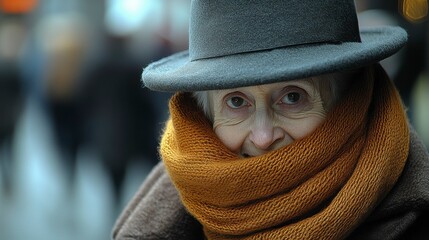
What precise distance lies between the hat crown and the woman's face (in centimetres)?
13

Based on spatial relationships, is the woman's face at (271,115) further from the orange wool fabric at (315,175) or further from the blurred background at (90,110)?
the blurred background at (90,110)

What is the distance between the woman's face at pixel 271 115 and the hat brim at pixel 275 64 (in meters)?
0.11

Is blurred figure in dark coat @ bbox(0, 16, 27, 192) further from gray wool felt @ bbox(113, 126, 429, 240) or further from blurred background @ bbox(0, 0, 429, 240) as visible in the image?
gray wool felt @ bbox(113, 126, 429, 240)

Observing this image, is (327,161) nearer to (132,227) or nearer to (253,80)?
(253,80)

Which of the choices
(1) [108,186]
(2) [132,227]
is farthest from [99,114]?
(2) [132,227]

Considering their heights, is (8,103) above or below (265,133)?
below

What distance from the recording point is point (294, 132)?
269 cm

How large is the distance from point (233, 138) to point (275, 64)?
316mm

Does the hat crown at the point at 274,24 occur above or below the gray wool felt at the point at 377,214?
above

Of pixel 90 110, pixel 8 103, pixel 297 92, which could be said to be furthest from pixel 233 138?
pixel 8 103

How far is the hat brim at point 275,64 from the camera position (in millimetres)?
2486

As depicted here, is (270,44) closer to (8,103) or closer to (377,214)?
(377,214)

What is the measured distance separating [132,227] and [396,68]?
448cm

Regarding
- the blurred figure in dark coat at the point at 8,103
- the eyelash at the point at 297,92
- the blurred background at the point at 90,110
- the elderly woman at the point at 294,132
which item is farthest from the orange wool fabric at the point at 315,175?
the blurred figure in dark coat at the point at 8,103
